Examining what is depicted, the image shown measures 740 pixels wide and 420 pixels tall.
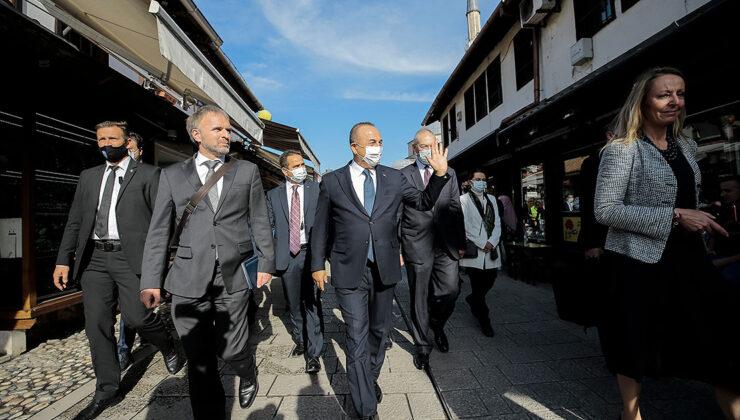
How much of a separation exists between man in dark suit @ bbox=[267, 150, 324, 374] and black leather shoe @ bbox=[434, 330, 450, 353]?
1.23 m

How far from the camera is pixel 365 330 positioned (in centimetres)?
244

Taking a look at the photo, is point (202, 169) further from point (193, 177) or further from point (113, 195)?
point (113, 195)

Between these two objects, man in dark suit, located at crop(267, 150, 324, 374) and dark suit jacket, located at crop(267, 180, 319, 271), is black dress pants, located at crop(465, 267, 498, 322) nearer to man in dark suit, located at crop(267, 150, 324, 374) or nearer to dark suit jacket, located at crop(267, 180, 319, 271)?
man in dark suit, located at crop(267, 150, 324, 374)

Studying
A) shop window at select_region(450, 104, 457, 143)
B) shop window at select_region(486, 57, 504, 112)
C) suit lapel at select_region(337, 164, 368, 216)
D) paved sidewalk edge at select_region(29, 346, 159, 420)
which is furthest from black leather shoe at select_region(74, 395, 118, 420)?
shop window at select_region(450, 104, 457, 143)

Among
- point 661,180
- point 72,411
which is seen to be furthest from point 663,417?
point 72,411

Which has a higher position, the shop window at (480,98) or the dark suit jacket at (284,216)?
the shop window at (480,98)

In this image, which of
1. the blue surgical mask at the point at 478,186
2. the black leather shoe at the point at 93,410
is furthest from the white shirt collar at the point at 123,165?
the blue surgical mask at the point at 478,186

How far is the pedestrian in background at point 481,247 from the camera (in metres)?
4.16

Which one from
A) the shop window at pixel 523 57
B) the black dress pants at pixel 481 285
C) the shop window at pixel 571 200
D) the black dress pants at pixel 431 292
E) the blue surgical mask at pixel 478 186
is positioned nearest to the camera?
the black dress pants at pixel 431 292

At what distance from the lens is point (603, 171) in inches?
76.6

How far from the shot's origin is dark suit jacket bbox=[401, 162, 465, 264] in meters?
3.41

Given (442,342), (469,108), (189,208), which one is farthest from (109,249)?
(469,108)

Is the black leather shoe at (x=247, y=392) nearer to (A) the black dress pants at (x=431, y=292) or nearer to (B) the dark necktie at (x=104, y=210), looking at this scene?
(A) the black dress pants at (x=431, y=292)

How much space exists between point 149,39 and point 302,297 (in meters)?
3.65
